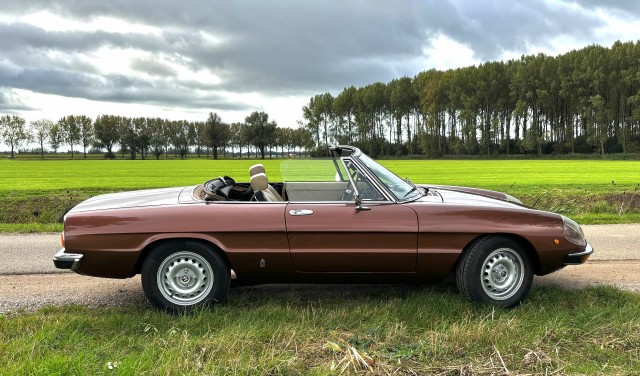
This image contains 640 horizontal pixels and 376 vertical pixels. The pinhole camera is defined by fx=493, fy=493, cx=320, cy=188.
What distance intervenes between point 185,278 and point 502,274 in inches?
103

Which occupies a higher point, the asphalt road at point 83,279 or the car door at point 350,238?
the car door at point 350,238

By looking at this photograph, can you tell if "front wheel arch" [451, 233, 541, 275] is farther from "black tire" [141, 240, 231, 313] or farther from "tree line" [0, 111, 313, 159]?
"tree line" [0, 111, 313, 159]

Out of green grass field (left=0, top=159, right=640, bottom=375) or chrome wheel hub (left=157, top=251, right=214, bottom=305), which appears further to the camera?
chrome wheel hub (left=157, top=251, right=214, bottom=305)

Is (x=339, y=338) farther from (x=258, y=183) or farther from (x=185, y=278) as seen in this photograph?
(x=258, y=183)

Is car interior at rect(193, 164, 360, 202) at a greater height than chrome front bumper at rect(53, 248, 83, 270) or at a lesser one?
greater

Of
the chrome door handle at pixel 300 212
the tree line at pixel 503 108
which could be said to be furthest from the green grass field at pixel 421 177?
the tree line at pixel 503 108

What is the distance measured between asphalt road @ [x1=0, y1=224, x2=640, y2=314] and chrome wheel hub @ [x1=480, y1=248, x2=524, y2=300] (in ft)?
3.27

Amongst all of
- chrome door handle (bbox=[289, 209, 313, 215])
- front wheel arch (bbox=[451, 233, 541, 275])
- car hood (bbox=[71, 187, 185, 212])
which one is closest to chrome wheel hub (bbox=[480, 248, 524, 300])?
front wheel arch (bbox=[451, 233, 541, 275])

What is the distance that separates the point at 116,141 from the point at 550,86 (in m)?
80.4

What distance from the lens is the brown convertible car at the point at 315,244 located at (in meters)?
3.97

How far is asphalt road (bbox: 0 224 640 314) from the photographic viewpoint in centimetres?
462

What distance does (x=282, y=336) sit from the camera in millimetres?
3385

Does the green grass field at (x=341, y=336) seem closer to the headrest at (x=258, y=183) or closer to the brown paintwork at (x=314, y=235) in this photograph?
the brown paintwork at (x=314, y=235)

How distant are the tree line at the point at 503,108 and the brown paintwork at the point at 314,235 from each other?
65.8m
